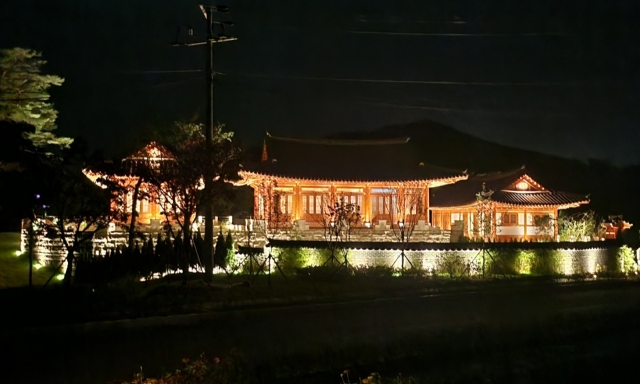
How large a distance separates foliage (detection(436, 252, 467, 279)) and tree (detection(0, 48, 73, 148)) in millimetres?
16494

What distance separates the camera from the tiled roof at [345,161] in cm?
3369

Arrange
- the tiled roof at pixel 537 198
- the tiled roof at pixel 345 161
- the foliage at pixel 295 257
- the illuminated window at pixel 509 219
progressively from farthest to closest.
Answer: the illuminated window at pixel 509 219 < the tiled roof at pixel 537 198 < the tiled roof at pixel 345 161 < the foliage at pixel 295 257

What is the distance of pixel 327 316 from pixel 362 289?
617 centimetres

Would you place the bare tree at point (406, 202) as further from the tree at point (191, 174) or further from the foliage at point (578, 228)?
the tree at point (191, 174)

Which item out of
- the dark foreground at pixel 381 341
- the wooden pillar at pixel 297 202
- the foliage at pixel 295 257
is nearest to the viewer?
the dark foreground at pixel 381 341

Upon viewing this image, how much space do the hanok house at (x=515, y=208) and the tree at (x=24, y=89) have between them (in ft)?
69.5

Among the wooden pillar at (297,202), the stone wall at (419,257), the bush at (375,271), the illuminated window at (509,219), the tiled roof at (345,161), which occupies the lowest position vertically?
the bush at (375,271)

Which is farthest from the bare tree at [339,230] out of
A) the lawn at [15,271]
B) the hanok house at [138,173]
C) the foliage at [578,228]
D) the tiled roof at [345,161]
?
the foliage at [578,228]

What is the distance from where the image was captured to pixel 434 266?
85.7 feet

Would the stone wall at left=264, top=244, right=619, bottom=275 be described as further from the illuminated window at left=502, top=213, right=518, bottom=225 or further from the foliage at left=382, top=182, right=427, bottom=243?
the illuminated window at left=502, top=213, right=518, bottom=225

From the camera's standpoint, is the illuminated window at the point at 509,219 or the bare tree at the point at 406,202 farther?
the illuminated window at the point at 509,219

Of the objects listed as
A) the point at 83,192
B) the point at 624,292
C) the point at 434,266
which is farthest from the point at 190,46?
the point at 624,292

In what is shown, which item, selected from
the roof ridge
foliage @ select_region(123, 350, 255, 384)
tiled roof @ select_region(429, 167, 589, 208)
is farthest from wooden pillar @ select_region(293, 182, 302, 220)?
foliage @ select_region(123, 350, 255, 384)

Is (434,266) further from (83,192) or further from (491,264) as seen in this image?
(83,192)
